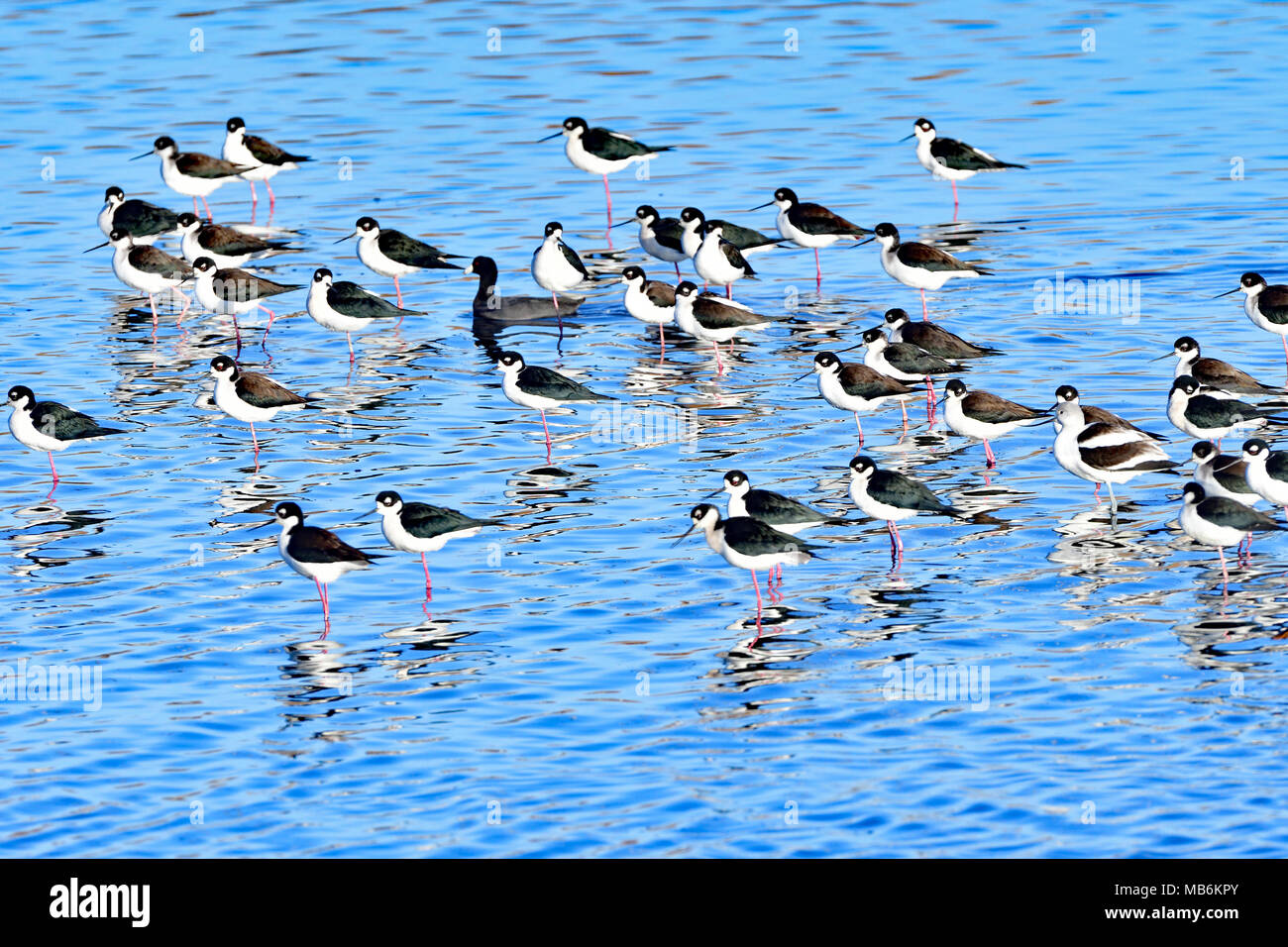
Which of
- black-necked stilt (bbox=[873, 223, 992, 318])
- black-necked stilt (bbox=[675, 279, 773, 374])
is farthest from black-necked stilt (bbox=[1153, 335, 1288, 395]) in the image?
black-necked stilt (bbox=[675, 279, 773, 374])

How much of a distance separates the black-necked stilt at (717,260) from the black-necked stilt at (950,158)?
528cm

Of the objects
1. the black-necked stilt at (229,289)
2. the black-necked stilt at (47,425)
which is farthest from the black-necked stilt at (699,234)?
the black-necked stilt at (47,425)

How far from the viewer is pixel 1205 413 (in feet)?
59.1

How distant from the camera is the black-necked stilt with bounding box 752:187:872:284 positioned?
86.5 feet

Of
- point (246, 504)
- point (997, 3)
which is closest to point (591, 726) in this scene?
Answer: point (246, 504)

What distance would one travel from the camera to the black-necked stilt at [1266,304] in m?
20.9

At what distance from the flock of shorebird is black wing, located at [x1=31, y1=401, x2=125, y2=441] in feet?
0.05

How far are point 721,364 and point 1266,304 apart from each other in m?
6.24

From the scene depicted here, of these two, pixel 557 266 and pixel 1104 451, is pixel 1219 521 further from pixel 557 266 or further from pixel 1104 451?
pixel 557 266

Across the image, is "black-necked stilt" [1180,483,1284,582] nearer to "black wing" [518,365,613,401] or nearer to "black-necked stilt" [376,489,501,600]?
"black-necked stilt" [376,489,501,600]

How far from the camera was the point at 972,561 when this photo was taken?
1580 cm

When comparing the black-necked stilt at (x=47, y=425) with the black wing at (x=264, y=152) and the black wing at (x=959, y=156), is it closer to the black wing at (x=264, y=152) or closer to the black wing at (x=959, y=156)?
the black wing at (x=264, y=152)
